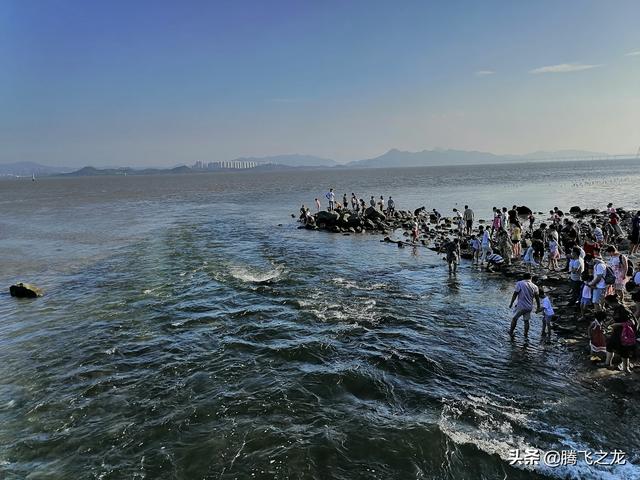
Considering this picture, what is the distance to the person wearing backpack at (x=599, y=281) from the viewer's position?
14195 mm

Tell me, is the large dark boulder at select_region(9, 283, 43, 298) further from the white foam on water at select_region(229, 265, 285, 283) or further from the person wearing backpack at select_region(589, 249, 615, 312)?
the person wearing backpack at select_region(589, 249, 615, 312)

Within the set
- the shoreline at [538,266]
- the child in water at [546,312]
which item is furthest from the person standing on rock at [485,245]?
the child in water at [546,312]

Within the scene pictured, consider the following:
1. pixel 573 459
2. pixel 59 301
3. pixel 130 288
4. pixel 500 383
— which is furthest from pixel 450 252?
pixel 59 301

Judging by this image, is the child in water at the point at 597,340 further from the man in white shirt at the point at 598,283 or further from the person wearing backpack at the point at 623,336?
the man in white shirt at the point at 598,283

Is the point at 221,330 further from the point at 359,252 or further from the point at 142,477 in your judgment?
the point at 359,252

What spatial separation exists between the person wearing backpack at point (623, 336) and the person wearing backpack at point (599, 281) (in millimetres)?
3231

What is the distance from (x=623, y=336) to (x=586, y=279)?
578 centimetres

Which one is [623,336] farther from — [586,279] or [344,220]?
[344,220]

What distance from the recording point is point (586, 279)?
53.8 feet

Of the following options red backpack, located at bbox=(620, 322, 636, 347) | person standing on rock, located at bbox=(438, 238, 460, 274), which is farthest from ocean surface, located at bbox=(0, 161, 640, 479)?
red backpack, located at bbox=(620, 322, 636, 347)

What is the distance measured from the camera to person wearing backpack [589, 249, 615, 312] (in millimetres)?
14195

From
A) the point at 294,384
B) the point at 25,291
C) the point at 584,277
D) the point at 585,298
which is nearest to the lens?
the point at 294,384

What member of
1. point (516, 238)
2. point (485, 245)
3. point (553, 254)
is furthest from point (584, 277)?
point (516, 238)

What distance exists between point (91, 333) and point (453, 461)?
13.9 metres
